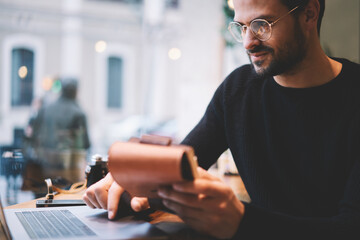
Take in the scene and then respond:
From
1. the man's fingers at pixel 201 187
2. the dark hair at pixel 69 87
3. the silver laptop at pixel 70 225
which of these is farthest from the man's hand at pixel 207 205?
the dark hair at pixel 69 87

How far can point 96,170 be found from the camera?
1.40 meters

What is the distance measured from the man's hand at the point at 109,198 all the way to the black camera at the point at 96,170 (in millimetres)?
309

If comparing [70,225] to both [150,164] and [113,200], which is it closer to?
[113,200]

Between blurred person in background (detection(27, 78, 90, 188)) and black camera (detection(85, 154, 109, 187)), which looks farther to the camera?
blurred person in background (detection(27, 78, 90, 188))

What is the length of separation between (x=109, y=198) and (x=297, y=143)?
0.57 meters

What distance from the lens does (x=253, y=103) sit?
1.32 m

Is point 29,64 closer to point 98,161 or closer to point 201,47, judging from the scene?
point 201,47

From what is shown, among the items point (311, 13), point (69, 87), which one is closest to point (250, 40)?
point (311, 13)

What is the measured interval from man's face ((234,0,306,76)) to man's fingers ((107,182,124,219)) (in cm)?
55

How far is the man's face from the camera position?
1.16 m

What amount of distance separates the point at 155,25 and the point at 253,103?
1056 cm

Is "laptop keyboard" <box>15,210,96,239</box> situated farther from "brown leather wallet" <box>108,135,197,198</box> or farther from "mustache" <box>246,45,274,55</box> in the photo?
"mustache" <box>246,45,274,55</box>

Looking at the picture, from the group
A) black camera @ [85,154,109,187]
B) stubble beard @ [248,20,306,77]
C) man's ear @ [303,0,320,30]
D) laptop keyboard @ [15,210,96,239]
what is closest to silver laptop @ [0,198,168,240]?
A: laptop keyboard @ [15,210,96,239]

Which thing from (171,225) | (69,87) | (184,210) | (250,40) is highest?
(250,40)
